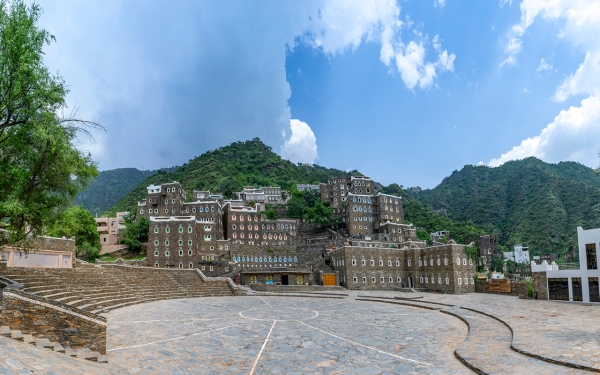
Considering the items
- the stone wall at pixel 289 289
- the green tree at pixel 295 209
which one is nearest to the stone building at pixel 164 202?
the green tree at pixel 295 209

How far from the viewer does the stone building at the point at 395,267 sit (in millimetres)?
39906

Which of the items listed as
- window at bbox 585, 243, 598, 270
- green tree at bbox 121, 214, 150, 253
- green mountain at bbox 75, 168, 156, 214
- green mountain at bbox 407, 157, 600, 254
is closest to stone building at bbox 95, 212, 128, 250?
green tree at bbox 121, 214, 150, 253

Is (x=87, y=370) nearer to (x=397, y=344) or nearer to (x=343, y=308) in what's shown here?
(x=397, y=344)

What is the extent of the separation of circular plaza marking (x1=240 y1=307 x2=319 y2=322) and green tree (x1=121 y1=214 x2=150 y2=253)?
47.1m

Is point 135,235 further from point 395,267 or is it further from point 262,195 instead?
point 395,267

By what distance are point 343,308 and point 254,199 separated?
71.3m

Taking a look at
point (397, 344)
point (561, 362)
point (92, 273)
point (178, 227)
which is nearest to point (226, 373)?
point (397, 344)

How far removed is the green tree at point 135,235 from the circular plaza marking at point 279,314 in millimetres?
47109

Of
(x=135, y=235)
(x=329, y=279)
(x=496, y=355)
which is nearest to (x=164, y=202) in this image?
(x=135, y=235)

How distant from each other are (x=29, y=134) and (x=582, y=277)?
1228 inches

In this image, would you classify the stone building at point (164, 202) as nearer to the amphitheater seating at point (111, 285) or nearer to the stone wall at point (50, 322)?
the amphitheater seating at point (111, 285)

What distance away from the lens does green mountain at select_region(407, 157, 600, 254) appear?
89.4m

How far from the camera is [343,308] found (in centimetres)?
2550

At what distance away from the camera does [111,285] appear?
2589cm
